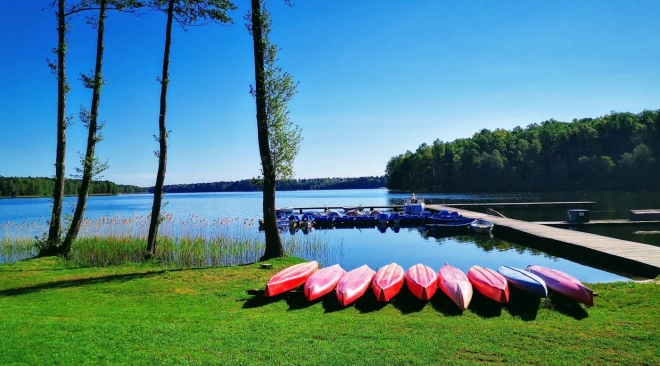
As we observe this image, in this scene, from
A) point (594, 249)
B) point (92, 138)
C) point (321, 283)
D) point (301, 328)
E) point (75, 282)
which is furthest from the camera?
point (594, 249)

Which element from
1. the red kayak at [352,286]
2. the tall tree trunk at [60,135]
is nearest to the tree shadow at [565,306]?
the red kayak at [352,286]

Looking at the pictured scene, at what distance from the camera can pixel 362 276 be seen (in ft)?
25.9

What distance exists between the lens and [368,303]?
6.89 m

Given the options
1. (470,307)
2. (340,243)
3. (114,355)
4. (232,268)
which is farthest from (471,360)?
(340,243)

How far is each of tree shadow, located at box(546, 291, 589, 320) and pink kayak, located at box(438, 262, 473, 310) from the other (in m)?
1.23

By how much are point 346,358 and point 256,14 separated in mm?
9406

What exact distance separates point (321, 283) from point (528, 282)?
343 cm

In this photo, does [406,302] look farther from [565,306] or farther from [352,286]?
[565,306]

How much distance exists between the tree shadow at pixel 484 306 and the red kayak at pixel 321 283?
2.33 m

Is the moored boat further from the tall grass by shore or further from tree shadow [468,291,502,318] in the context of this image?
the tall grass by shore

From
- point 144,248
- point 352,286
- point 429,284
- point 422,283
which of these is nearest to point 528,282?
point 429,284

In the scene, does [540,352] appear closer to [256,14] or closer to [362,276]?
[362,276]

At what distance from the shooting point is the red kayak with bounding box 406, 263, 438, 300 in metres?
6.89

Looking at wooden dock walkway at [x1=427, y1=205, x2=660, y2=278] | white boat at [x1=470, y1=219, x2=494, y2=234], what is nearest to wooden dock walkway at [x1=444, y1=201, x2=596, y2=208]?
white boat at [x1=470, y1=219, x2=494, y2=234]
